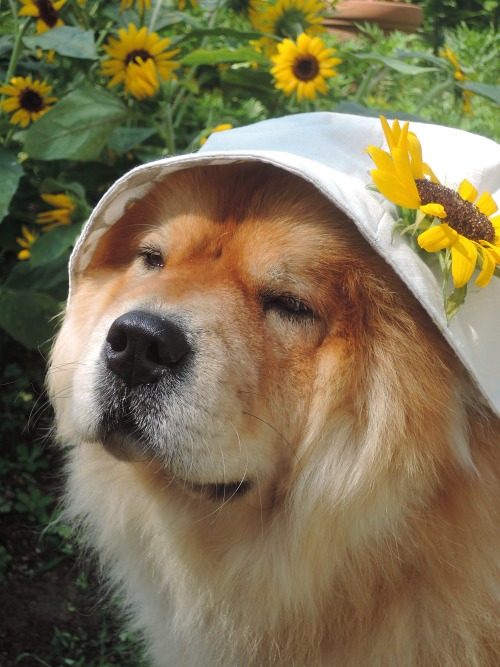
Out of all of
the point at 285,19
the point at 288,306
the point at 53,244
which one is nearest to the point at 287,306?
the point at 288,306

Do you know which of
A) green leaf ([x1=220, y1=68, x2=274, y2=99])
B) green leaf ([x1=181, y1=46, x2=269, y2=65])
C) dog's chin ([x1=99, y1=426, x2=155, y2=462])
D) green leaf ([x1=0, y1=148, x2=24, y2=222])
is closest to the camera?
dog's chin ([x1=99, y1=426, x2=155, y2=462])

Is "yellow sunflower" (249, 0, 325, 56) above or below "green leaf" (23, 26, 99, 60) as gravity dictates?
above

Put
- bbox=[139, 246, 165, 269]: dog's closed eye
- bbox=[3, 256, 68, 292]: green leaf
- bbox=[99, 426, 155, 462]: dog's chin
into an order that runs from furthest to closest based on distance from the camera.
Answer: bbox=[3, 256, 68, 292]: green leaf
bbox=[139, 246, 165, 269]: dog's closed eye
bbox=[99, 426, 155, 462]: dog's chin

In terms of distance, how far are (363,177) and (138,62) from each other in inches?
48.7

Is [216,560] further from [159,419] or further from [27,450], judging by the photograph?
[27,450]

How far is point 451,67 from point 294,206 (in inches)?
56.3

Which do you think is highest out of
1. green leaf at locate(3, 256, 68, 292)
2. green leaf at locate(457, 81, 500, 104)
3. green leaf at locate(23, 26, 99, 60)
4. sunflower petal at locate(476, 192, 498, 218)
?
green leaf at locate(457, 81, 500, 104)

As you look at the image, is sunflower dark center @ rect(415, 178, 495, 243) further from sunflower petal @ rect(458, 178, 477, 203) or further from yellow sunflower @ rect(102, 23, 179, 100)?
yellow sunflower @ rect(102, 23, 179, 100)

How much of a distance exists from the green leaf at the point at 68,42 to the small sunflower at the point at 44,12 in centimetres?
10

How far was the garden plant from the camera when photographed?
8.25 feet

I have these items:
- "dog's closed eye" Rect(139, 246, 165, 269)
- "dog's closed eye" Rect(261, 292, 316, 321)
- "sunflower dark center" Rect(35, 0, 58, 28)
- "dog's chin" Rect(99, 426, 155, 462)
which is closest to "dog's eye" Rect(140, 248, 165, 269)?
"dog's closed eye" Rect(139, 246, 165, 269)

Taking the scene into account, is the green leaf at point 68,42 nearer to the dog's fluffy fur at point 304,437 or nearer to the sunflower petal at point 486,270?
the dog's fluffy fur at point 304,437

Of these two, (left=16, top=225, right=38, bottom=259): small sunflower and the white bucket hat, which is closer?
the white bucket hat

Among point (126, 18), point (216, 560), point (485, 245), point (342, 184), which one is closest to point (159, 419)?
point (216, 560)
